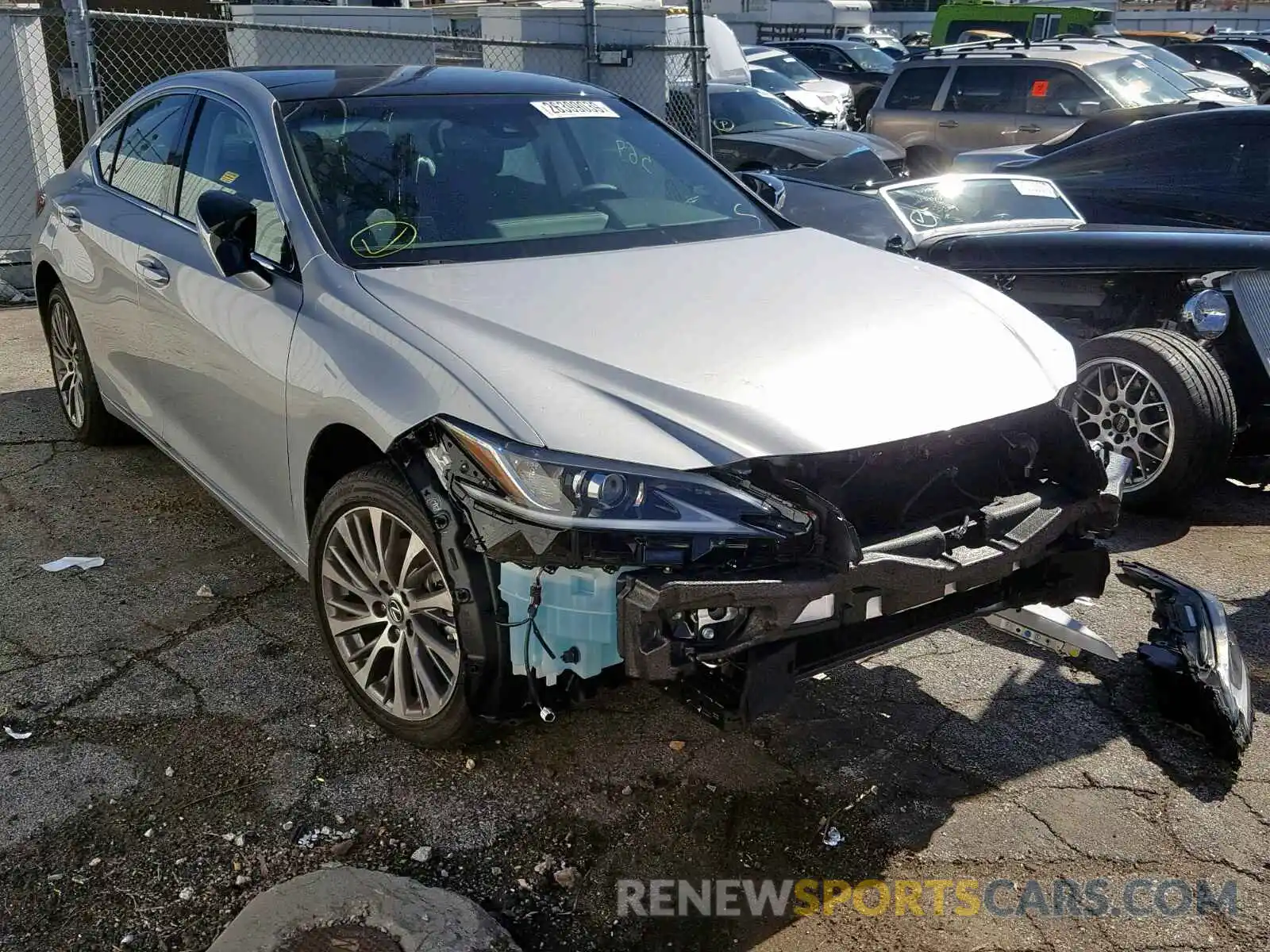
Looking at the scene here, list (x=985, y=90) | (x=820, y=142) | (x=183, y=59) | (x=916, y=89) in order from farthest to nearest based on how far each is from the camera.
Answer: (x=916, y=89), (x=985, y=90), (x=820, y=142), (x=183, y=59)

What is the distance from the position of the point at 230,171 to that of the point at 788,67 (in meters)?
17.8

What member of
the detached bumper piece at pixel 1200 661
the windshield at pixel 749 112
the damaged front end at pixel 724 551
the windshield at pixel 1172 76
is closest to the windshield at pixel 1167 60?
the windshield at pixel 1172 76

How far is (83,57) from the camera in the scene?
8.11 meters

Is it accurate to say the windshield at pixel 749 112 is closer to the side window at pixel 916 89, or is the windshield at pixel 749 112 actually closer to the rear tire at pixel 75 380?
the side window at pixel 916 89

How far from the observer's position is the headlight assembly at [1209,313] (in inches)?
202

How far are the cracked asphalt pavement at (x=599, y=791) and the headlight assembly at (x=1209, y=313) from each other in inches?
57.1

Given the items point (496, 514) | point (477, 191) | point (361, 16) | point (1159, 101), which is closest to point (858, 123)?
point (1159, 101)

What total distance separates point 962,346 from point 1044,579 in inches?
26.3

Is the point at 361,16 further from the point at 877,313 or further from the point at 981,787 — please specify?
the point at 981,787

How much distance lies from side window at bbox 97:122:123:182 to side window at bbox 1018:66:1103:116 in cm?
1018

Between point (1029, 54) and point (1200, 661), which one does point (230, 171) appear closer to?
point (1200, 661)

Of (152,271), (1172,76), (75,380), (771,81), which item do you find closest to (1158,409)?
(152,271)

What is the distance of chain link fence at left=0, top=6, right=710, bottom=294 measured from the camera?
28.0 feet

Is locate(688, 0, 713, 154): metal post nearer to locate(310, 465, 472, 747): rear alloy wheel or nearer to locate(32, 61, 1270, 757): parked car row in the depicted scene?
locate(32, 61, 1270, 757): parked car row
